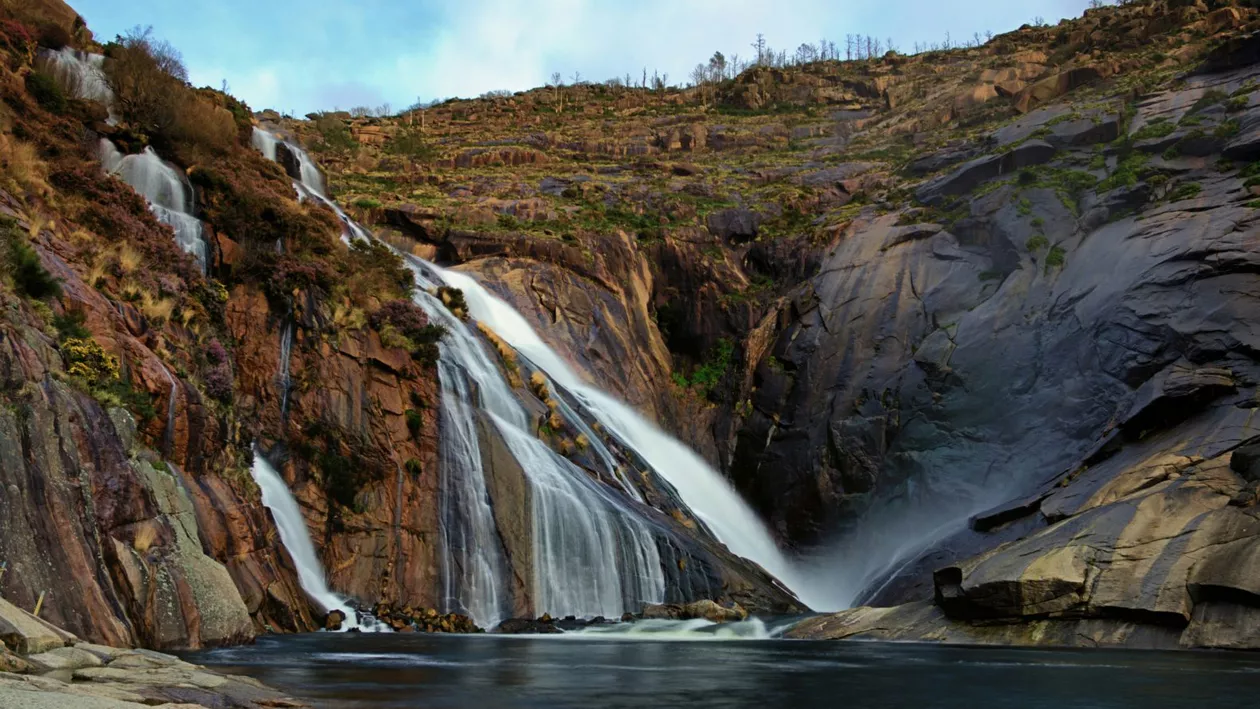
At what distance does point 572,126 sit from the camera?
9188cm

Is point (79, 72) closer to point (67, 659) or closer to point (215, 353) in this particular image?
point (215, 353)

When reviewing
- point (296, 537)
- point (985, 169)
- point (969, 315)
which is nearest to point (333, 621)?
point (296, 537)

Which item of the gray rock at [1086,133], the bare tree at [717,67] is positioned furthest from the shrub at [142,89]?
the bare tree at [717,67]

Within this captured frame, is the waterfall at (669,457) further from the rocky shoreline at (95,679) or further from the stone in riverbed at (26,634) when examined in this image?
the stone in riverbed at (26,634)

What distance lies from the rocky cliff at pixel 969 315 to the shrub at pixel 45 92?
72.9 ft

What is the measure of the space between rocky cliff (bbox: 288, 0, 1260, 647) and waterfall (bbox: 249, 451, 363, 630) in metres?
12.9

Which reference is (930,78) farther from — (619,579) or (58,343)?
(58,343)

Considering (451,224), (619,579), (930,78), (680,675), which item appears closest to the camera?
(680,675)

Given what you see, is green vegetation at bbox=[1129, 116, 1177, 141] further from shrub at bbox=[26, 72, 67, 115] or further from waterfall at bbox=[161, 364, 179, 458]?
shrub at bbox=[26, 72, 67, 115]

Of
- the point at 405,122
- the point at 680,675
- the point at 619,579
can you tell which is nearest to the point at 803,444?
the point at 619,579

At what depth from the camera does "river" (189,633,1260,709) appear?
12570mm

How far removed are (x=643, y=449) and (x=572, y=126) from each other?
187 feet

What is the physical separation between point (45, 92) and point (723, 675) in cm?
2671

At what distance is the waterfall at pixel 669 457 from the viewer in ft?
125
